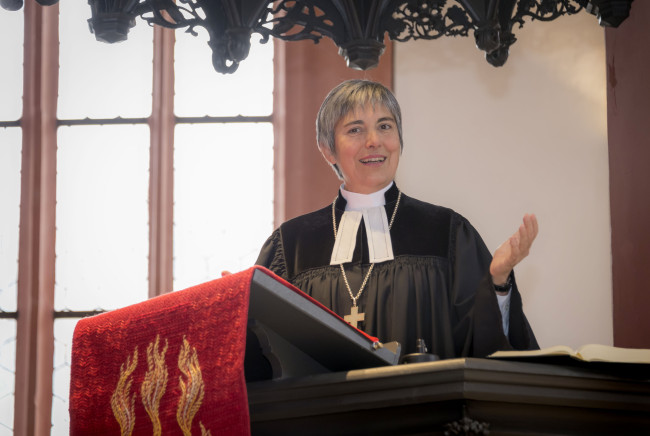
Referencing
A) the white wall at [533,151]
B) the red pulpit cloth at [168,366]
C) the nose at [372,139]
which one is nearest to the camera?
the red pulpit cloth at [168,366]

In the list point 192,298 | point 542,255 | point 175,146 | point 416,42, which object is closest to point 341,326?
point 192,298

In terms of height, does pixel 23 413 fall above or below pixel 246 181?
below

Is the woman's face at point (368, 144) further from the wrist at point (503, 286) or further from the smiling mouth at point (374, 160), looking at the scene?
the wrist at point (503, 286)

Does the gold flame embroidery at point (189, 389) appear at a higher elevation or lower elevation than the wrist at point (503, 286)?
lower

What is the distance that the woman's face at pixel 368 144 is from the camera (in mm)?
2977

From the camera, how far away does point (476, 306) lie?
7.86 feet

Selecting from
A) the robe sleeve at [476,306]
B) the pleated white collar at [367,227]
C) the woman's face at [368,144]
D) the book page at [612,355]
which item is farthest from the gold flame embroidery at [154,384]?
the woman's face at [368,144]

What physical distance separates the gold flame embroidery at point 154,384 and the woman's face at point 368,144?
1.31 meters

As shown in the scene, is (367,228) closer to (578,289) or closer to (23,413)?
(578,289)

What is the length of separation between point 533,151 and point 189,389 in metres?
3.67

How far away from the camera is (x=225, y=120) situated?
234 inches

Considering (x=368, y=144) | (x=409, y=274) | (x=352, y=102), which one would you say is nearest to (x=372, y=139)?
(x=368, y=144)

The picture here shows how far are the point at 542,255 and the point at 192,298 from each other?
3490mm

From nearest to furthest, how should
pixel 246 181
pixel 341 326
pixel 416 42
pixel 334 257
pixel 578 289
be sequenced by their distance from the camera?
pixel 341 326 → pixel 334 257 → pixel 578 289 → pixel 416 42 → pixel 246 181
